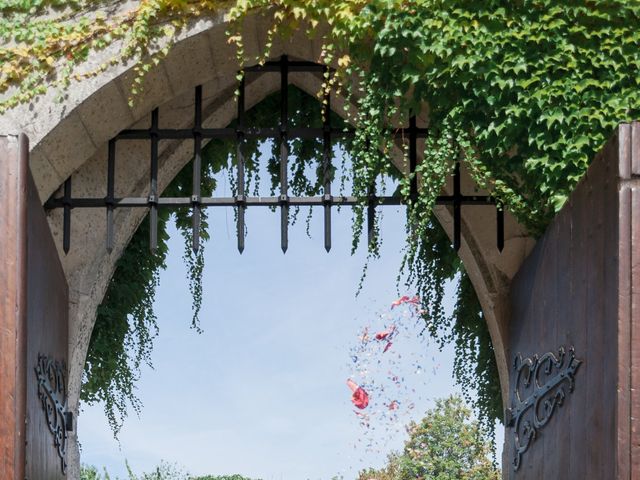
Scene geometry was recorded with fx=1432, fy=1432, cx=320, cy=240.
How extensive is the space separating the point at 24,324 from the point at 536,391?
2.44 m

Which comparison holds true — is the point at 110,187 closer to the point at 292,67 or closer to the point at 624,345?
the point at 292,67

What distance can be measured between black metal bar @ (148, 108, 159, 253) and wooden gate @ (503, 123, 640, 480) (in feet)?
6.42

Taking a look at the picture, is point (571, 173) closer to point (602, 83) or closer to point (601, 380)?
point (602, 83)

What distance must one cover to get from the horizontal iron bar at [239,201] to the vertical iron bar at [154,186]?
0.03 metres

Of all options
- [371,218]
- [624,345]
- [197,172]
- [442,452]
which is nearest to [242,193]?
[197,172]

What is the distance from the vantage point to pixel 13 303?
5.21 meters

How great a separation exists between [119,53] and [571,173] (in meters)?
2.31

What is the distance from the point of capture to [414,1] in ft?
21.8

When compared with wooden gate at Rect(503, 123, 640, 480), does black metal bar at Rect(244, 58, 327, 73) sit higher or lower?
higher

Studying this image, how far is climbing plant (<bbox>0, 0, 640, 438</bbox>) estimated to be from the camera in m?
6.38

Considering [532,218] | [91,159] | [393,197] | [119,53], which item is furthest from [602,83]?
[91,159]

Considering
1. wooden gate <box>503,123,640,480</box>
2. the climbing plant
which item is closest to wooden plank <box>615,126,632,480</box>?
wooden gate <box>503,123,640,480</box>

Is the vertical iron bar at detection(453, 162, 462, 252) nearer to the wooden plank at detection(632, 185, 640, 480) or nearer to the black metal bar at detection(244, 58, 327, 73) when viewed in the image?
the black metal bar at detection(244, 58, 327, 73)

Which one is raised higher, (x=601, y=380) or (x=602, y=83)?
(x=602, y=83)
